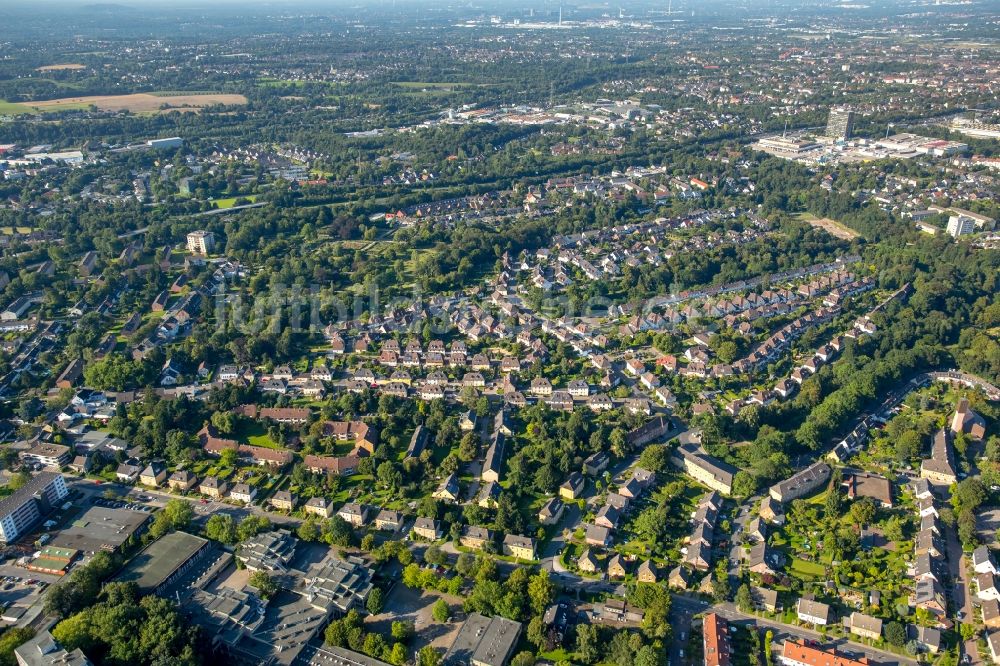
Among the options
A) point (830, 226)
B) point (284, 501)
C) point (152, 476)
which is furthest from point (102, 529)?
point (830, 226)

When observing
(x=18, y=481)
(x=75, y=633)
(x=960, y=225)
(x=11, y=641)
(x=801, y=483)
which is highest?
(x=960, y=225)

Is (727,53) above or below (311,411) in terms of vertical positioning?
above

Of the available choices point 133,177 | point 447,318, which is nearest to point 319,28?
point 133,177

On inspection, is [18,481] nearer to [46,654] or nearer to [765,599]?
[46,654]

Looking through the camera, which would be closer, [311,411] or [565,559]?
[565,559]

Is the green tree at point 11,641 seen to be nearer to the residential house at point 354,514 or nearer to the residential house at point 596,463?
the residential house at point 354,514

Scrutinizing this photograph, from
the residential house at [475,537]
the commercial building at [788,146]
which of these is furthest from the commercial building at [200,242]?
the commercial building at [788,146]

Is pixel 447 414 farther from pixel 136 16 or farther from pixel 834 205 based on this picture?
pixel 136 16
